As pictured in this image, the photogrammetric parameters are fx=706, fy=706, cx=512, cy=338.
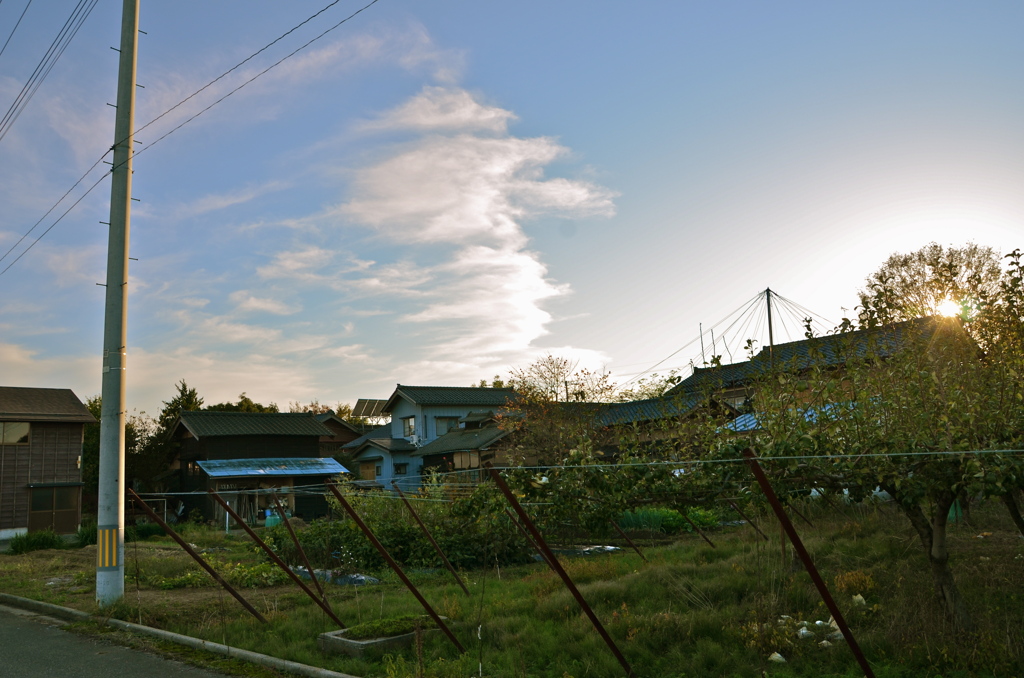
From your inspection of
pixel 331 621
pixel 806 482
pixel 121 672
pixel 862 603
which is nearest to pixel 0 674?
pixel 121 672

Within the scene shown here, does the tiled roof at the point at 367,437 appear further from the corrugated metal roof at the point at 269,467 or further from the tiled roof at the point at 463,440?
the corrugated metal roof at the point at 269,467

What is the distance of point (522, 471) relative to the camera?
27.7 feet

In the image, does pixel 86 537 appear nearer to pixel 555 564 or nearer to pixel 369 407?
pixel 555 564

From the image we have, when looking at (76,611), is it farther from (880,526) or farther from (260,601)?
(880,526)

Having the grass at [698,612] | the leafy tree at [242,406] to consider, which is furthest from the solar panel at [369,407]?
the grass at [698,612]

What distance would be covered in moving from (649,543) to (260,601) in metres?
9.68

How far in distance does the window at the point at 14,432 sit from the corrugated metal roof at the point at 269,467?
25.0 feet

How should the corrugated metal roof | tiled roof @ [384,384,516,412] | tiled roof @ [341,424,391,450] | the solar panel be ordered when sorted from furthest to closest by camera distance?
the solar panel
tiled roof @ [341,424,391,450]
tiled roof @ [384,384,516,412]
the corrugated metal roof

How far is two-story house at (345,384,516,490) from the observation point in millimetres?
46250

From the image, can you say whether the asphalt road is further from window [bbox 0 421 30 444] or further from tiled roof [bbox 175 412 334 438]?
tiled roof [bbox 175 412 334 438]

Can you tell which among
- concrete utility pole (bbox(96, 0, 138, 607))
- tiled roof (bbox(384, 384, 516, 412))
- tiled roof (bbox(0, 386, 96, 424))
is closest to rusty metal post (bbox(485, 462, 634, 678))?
concrete utility pole (bbox(96, 0, 138, 607))

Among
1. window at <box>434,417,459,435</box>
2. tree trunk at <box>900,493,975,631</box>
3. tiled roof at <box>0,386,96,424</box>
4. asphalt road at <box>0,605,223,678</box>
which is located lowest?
asphalt road at <box>0,605,223,678</box>

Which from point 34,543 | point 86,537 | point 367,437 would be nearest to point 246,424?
point 86,537

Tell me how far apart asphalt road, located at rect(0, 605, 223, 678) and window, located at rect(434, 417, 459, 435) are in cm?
3741
